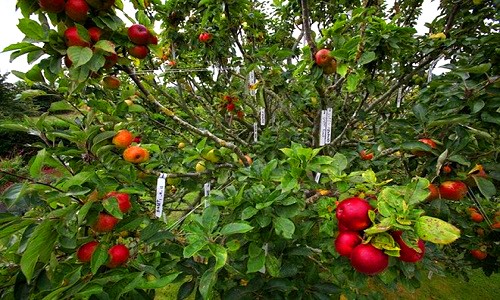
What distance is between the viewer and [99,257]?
92cm

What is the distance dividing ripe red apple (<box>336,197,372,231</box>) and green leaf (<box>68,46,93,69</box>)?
0.94m

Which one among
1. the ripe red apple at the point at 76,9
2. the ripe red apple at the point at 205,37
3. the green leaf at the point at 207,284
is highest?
the ripe red apple at the point at 205,37

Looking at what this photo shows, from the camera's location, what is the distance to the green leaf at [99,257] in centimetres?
90

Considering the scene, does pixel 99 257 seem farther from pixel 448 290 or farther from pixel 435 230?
pixel 448 290

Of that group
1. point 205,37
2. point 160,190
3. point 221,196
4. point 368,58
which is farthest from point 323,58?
point 205,37

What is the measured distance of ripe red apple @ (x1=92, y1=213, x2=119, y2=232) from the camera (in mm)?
1005

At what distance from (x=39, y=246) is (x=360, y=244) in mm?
905

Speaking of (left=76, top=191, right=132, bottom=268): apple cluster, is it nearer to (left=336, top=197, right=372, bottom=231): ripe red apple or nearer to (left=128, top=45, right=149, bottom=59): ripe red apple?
(left=128, top=45, right=149, bottom=59): ripe red apple

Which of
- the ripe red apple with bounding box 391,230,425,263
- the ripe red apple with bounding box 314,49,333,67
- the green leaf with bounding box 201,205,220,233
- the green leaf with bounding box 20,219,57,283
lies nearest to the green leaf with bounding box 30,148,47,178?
the green leaf with bounding box 20,219,57,283

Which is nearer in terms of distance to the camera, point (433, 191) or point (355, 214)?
point (355, 214)

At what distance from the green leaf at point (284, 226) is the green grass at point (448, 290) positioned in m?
2.34

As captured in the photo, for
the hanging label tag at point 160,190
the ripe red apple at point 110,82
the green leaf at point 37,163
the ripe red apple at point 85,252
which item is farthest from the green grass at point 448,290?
the green leaf at point 37,163

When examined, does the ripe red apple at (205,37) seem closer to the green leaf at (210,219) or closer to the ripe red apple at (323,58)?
the ripe red apple at (323,58)

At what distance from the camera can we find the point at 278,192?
3.22ft
